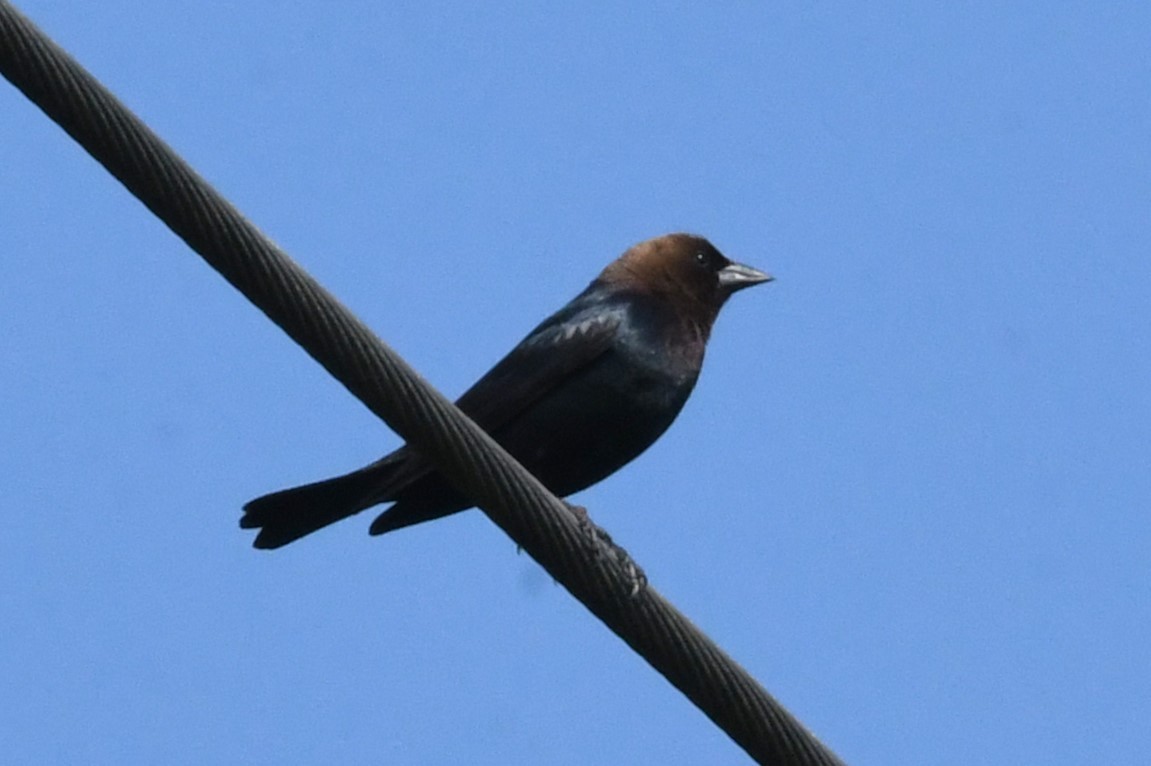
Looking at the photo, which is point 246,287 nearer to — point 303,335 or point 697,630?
point 303,335

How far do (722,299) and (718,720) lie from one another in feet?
9.83

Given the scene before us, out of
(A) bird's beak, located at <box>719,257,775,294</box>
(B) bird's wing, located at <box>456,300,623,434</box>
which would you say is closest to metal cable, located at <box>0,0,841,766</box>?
(B) bird's wing, located at <box>456,300,623,434</box>

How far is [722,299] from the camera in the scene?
21.4ft

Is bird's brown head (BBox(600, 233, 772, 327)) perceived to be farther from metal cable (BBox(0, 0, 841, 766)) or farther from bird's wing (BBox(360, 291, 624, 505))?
metal cable (BBox(0, 0, 841, 766))

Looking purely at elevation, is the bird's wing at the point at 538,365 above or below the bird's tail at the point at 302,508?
above

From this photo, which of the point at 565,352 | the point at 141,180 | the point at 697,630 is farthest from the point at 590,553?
the point at 565,352

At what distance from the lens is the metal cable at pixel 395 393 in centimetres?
312

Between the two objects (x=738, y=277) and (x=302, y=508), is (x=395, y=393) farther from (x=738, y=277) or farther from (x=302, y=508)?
(x=738, y=277)

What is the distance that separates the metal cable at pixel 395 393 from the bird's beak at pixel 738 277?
2.98 m

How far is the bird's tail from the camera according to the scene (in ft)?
16.4

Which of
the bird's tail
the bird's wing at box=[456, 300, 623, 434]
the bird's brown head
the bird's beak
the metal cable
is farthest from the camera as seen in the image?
the bird's beak

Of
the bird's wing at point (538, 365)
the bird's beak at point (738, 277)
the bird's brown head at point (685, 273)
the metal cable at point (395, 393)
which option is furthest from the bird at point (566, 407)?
the metal cable at point (395, 393)

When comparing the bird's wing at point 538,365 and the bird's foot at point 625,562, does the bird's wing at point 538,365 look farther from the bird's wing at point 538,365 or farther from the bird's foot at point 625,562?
the bird's foot at point 625,562

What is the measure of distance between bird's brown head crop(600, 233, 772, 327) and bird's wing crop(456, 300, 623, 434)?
0.44 m
